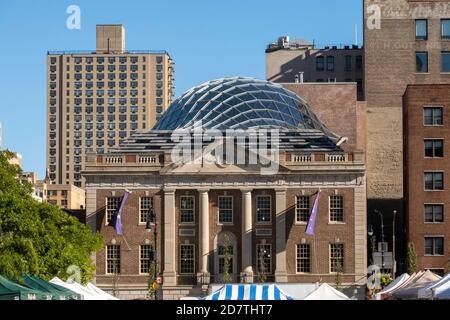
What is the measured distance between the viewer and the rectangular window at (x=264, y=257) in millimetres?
92250

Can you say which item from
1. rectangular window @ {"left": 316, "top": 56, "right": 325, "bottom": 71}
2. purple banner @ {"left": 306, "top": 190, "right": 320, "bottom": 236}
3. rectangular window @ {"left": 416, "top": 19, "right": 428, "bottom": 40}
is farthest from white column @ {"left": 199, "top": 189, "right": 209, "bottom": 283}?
rectangular window @ {"left": 316, "top": 56, "right": 325, "bottom": 71}

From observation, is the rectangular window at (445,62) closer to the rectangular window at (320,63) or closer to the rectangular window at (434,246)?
the rectangular window at (320,63)

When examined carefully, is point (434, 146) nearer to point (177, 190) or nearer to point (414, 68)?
point (177, 190)

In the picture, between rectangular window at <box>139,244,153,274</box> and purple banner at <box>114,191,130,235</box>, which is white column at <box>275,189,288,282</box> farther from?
purple banner at <box>114,191,130,235</box>

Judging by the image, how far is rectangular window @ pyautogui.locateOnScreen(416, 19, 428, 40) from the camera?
423 ft

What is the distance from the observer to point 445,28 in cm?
12938

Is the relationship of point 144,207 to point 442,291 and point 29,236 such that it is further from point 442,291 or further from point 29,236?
point 442,291

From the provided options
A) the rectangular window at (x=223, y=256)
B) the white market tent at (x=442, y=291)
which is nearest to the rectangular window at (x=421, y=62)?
the rectangular window at (x=223, y=256)

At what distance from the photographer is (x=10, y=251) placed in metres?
48.7

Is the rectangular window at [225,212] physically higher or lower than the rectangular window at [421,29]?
lower

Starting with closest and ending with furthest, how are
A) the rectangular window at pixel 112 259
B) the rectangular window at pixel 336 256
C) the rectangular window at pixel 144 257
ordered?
the rectangular window at pixel 336 256
the rectangular window at pixel 112 259
the rectangular window at pixel 144 257

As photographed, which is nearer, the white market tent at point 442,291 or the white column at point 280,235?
the white market tent at point 442,291

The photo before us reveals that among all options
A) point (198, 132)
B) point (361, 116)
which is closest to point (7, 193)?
point (198, 132)

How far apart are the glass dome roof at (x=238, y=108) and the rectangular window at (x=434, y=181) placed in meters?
12.9
